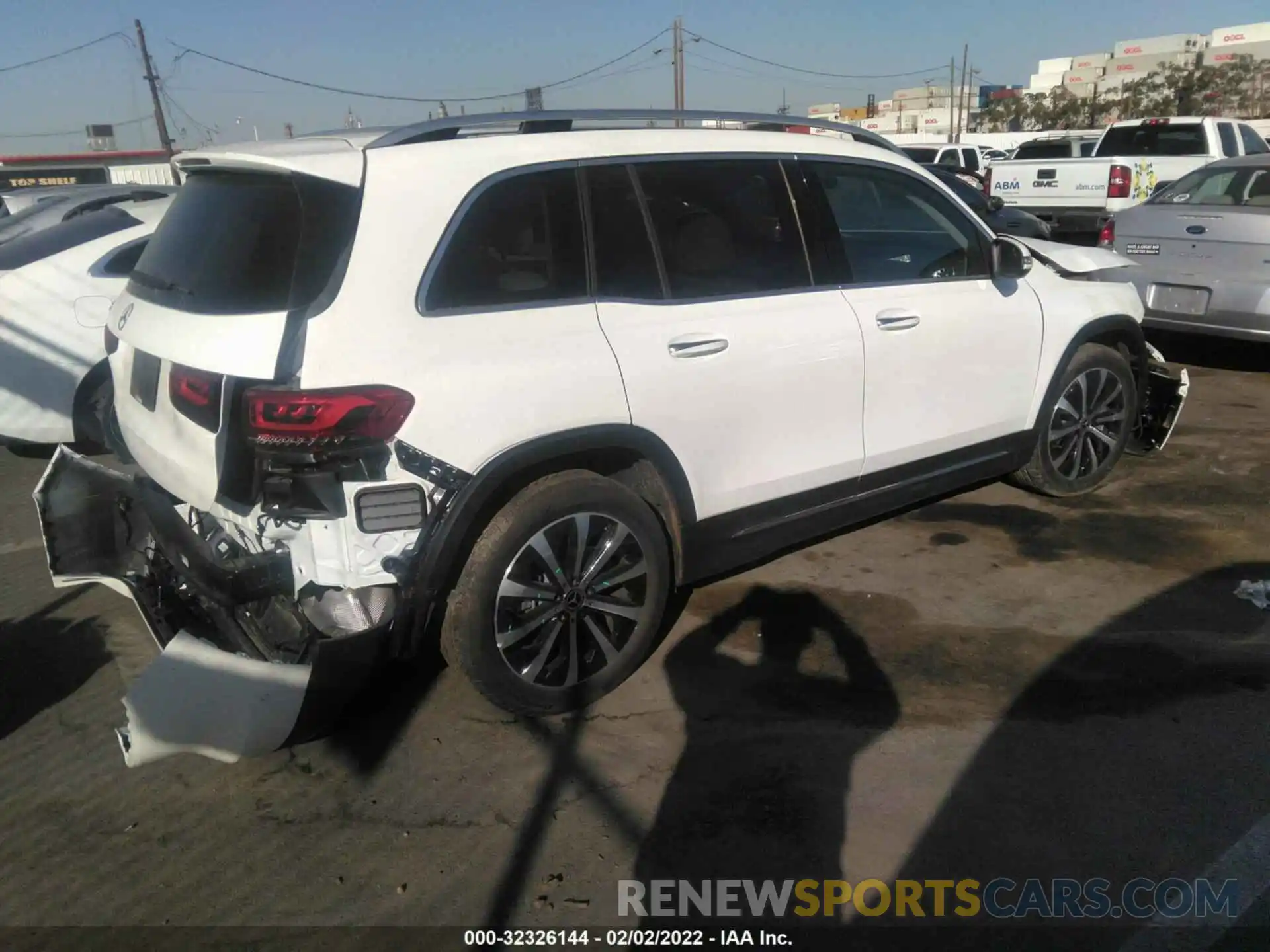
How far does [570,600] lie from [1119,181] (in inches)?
498

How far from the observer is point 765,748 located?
126 inches

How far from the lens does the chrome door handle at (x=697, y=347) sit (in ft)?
10.8

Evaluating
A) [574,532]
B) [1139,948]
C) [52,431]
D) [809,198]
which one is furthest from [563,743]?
[52,431]

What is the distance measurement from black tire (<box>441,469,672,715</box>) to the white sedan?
3.59 m

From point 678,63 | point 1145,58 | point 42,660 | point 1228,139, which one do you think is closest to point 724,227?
point 42,660

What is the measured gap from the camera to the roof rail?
9.78ft

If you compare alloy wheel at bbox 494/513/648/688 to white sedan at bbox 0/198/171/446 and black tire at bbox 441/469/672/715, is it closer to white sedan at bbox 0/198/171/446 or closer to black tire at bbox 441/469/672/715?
black tire at bbox 441/469/672/715

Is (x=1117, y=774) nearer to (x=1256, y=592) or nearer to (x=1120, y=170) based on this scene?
(x=1256, y=592)

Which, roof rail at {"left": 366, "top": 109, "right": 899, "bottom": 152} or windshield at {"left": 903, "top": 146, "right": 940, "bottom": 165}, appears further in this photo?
windshield at {"left": 903, "top": 146, "right": 940, "bottom": 165}

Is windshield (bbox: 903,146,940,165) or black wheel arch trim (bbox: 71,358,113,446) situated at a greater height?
windshield (bbox: 903,146,940,165)

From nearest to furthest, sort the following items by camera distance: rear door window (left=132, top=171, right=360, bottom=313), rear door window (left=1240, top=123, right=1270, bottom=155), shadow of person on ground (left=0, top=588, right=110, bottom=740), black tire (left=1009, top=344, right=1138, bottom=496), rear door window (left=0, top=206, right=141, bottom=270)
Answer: rear door window (left=132, top=171, right=360, bottom=313)
shadow of person on ground (left=0, top=588, right=110, bottom=740)
black tire (left=1009, top=344, right=1138, bottom=496)
rear door window (left=0, top=206, right=141, bottom=270)
rear door window (left=1240, top=123, right=1270, bottom=155)

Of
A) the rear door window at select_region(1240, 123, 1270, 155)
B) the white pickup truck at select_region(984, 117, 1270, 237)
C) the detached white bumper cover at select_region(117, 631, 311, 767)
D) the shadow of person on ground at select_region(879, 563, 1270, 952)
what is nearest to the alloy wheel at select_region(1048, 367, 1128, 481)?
the shadow of person on ground at select_region(879, 563, 1270, 952)

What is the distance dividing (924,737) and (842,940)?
36.7 inches

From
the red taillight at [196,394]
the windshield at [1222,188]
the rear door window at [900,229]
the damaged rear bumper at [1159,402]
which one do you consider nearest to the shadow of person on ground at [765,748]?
the rear door window at [900,229]
